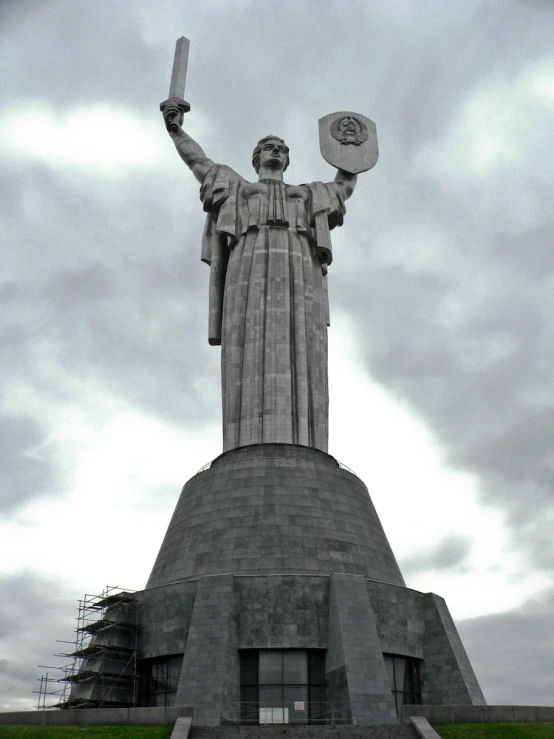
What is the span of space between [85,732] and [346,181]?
27361 millimetres

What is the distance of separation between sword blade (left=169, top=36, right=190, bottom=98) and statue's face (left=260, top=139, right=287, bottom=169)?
5.18 m

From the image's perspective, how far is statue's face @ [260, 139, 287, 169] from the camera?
130 ft

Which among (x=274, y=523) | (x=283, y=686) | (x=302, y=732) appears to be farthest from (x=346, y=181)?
(x=302, y=732)

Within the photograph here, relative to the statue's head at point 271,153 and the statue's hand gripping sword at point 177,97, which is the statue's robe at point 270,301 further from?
the statue's hand gripping sword at point 177,97

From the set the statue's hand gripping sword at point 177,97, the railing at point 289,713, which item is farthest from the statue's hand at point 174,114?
the railing at point 289,713

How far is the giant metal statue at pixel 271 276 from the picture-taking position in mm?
35094

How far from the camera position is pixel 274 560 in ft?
92.3

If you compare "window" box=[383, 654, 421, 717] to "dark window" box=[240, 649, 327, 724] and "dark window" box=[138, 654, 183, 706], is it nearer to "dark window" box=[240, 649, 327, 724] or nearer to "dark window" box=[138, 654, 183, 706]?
"dark window" box=[240, 649, 327, 724]

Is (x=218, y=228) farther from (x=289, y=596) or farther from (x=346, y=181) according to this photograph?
(x=289, y=596)

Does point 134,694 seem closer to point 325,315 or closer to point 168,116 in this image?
point 325,315

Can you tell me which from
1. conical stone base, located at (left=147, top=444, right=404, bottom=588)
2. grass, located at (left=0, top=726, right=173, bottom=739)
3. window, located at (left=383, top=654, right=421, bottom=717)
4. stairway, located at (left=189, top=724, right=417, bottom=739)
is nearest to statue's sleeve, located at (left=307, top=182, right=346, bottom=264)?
conical stone base, located at (left=147, top=444, right=404, bottom=588)

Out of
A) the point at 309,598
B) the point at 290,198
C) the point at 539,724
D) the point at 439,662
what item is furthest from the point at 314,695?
the point at 290,198

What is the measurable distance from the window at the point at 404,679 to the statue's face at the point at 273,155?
22.4 meters

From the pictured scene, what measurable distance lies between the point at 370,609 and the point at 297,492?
5308mm
